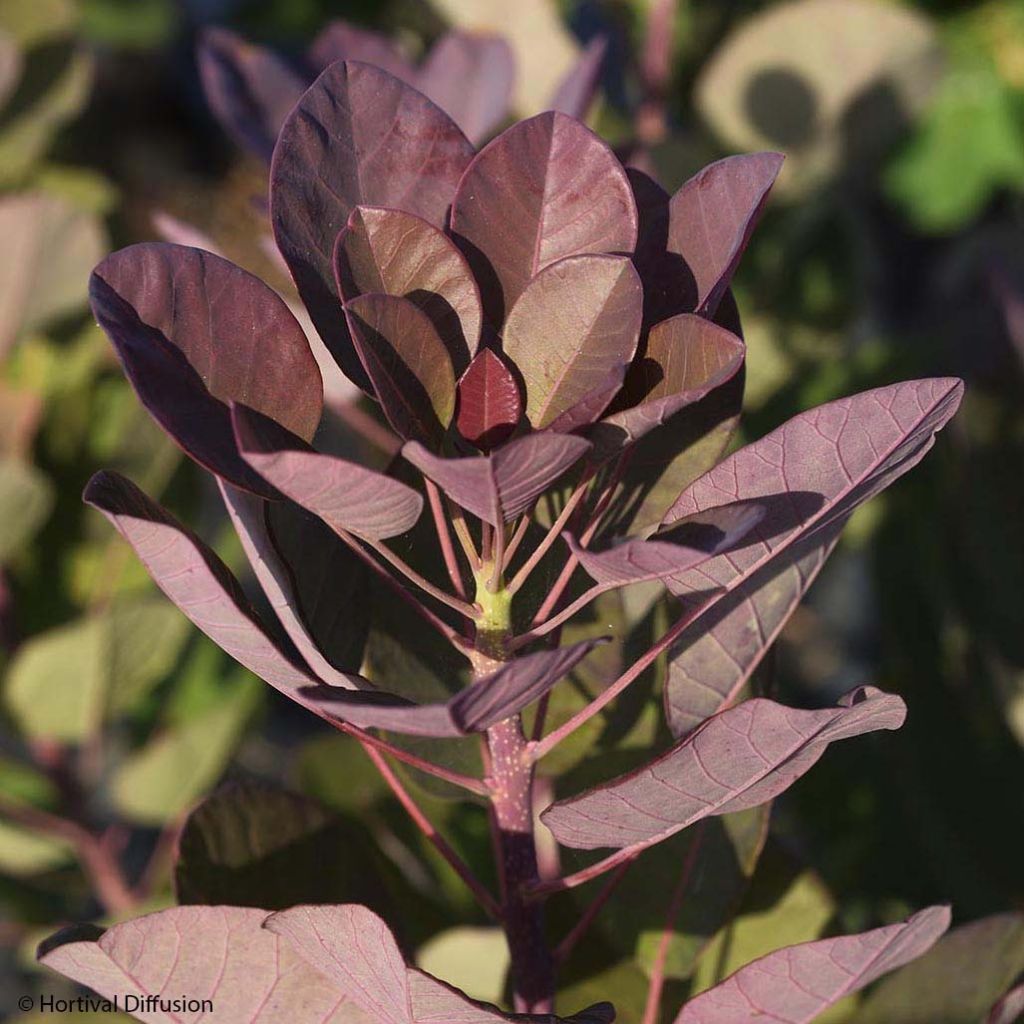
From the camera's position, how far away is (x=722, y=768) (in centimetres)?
45

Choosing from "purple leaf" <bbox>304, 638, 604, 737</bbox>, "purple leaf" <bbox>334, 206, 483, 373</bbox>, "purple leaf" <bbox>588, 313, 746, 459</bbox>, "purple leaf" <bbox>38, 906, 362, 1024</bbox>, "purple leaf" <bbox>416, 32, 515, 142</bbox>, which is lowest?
"purple leaf" <bbox>38, 906, 362, 1024</bbox>

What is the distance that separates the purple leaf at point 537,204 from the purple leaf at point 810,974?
27 cm

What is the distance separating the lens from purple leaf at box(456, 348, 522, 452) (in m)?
0.47

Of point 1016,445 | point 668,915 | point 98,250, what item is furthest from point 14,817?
point 1016,445

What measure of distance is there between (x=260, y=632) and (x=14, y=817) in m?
0.66

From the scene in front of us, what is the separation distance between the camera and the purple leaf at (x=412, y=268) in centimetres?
47

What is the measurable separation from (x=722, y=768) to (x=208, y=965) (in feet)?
0.72

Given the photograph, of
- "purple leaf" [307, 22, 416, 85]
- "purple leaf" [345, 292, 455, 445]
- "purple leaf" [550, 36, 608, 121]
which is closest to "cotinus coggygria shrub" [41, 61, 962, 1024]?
"purple leaf" [345, 292, 455, 445]

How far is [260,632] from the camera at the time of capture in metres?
0.44

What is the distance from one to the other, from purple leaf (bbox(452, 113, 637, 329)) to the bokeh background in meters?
A: 0.29

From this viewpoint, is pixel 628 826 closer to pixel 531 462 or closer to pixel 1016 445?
pixel 531 462

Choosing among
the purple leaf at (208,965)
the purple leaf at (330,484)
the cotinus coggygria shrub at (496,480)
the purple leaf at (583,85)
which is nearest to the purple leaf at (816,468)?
the cotinus coggygria shrub at (496,480)

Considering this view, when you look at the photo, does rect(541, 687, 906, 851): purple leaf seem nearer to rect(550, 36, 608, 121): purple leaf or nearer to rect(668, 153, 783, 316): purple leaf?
rect(668, 153, 783, 316): purple leaf

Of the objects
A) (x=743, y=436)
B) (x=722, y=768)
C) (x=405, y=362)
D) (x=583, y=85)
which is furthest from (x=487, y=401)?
(x=743, y=436)
